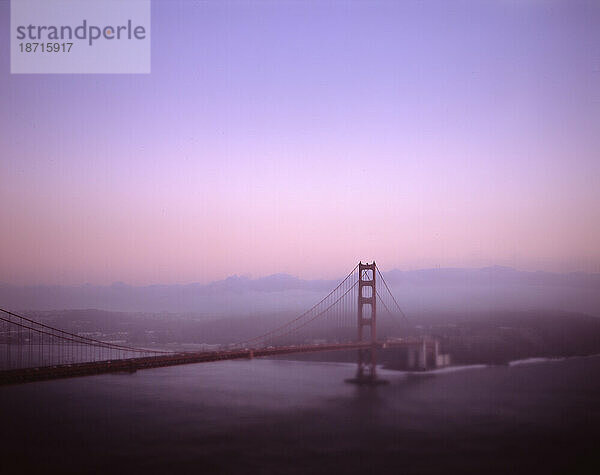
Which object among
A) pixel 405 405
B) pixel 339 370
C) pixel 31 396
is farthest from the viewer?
pixel 339 370

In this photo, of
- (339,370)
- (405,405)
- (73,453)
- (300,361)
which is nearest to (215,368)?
(300,361)

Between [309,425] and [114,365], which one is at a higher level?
[114,365]

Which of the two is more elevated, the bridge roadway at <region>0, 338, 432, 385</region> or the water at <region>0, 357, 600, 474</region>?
the bridge roadway at <region>0, 338, 432, 385</region>

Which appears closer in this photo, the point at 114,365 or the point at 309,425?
the point at 114,365

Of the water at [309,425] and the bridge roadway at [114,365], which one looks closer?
the bridge roadway at [114,365]

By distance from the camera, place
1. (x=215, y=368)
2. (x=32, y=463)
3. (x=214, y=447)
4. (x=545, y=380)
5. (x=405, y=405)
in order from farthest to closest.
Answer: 1. (x=215, y=368)
2. (x=545, y=380)
3. (x=405, y=405)
4. (x=214, y=447)
5. (x=32, y=463)

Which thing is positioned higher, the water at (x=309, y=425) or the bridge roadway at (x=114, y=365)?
the bridge roadway at (x=114, y=365)

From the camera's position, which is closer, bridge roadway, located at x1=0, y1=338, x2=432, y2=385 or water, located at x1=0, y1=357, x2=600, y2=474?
bridge roadway, located at x1=0, y1=338, x2=432, y2=385

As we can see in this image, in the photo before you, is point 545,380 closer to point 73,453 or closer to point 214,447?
point 214,447
